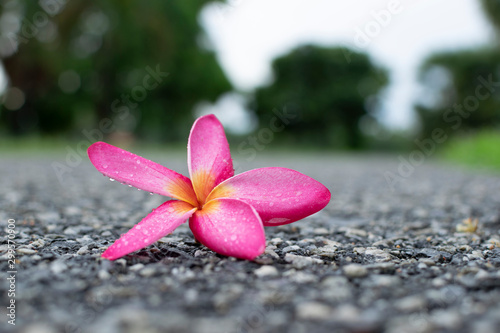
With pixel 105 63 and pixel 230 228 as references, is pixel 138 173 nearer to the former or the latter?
pixel 230 228

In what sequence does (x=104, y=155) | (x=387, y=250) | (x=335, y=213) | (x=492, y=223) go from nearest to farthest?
(x=104, y=155) < (x=387, y=250) < (x=492, y=223) < (x=335, y=213)

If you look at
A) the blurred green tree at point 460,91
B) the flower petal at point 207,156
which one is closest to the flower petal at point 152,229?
the flower petal at point 207,156

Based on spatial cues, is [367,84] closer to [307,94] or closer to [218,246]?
[307,94]

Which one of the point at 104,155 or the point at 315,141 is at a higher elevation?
the point at 315,141

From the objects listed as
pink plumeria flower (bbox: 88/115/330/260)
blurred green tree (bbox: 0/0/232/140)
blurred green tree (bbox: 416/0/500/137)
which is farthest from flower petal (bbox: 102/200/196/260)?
blurred green tree (bbox: 416/0/500/137)

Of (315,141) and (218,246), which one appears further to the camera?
(315,141)

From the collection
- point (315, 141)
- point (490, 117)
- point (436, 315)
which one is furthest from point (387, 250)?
point (315, 141)

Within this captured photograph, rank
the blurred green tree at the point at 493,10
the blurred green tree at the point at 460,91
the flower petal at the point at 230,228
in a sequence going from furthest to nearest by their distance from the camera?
the blurred green tree at the point at 460,91, the blurred green tree at the point at 493,10, the flower petal at the point at 230,228

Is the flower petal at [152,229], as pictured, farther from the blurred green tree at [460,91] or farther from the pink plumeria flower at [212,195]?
the blurred green tree at [460,91]
